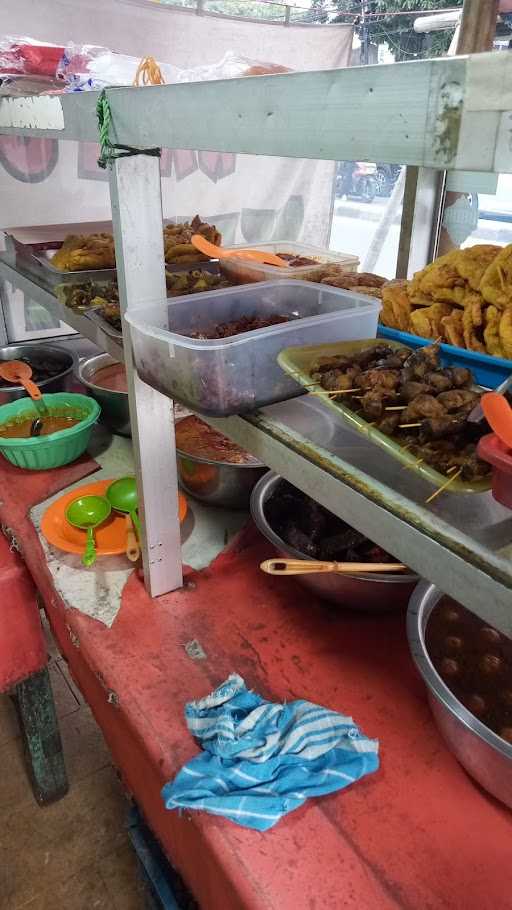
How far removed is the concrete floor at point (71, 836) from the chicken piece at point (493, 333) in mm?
2147

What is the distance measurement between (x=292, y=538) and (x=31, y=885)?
5.59 ft

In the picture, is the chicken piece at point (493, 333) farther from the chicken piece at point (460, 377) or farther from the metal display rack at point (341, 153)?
the metal display rack at point (341, 153)

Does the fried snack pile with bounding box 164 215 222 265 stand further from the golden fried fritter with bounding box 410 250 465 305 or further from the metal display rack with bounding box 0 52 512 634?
the golden fried fritter with bounding box 410 250 465 305

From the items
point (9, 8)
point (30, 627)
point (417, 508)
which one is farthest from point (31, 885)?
point (9, 8)

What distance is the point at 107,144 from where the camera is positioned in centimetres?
118

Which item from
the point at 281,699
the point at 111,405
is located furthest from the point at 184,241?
the point at 281,699

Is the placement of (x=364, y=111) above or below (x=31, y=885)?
above

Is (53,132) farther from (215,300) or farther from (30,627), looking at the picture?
(30,627)

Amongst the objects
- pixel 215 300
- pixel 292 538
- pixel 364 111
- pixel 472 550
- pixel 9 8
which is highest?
pixel 9 8

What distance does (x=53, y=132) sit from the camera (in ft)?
5.05

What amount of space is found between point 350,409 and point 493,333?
54 cm

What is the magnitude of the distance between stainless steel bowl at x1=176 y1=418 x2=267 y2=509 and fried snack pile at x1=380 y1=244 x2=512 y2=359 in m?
0.63

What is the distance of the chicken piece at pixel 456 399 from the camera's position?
3.47ft

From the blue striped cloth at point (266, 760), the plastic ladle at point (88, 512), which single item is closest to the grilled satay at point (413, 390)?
the blue striped cloth at point (266, 760)
